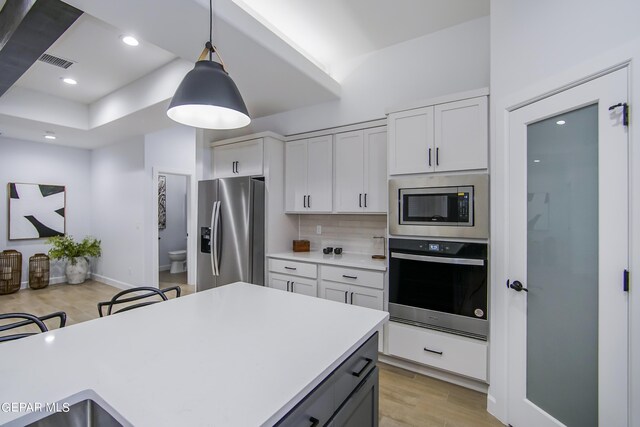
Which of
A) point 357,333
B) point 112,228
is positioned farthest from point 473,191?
point 112,228

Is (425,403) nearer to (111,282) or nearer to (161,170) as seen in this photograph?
(161,170)

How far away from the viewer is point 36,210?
5.41m

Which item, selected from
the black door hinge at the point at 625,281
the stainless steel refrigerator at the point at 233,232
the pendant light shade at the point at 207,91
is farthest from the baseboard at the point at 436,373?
the pendant light shade at the point at 207,91

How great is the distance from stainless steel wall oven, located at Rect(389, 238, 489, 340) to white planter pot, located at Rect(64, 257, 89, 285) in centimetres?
612

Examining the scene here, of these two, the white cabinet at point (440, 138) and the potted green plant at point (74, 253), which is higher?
the white cabinet at point (440, 138)

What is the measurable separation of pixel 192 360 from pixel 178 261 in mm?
6022

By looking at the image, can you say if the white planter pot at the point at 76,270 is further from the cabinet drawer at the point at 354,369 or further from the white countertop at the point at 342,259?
the cabinet drawer at the point at 354,369

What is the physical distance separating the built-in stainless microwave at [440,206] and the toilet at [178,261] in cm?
522

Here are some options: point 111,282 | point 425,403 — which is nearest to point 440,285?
point 425,403

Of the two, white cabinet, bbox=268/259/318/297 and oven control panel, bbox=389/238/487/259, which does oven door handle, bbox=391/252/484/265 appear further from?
white cabinet, bbox=268/259/318/297

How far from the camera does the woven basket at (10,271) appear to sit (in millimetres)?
4887

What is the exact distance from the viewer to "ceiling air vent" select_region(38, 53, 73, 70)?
319 cm

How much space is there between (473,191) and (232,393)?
2144 millimetres

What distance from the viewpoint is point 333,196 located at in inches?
128
